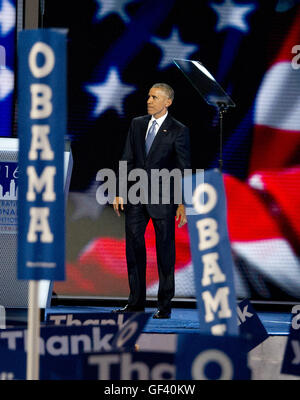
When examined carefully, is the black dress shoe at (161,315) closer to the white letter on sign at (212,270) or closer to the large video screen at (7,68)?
the large video screen at (7,68)

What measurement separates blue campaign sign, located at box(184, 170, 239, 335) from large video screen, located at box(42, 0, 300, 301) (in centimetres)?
384

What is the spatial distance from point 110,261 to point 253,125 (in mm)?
1785

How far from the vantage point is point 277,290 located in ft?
24.6

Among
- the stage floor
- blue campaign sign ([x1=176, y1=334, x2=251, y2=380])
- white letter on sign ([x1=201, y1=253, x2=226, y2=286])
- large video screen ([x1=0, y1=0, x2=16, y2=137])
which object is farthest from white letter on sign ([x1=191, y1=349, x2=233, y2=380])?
large video screen ([x1=0, y1=0, x2=16, y2=137])

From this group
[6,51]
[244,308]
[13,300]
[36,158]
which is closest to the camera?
[36,158]

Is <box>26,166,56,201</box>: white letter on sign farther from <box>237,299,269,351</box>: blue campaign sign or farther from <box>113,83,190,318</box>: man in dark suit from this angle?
<box>113,83,190,318</box>: man in dark suit

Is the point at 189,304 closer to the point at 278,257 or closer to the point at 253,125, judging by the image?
the point at 278,257

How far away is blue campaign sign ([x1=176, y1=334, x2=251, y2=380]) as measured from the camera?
133 inches

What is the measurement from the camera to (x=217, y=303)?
3570mm

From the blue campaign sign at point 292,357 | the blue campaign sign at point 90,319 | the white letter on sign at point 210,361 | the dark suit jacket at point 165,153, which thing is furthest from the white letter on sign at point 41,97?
the dark suit jacket at point 165,153

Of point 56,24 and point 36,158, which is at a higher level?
point 56,24

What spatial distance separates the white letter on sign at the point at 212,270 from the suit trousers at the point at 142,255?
9.09 feet
